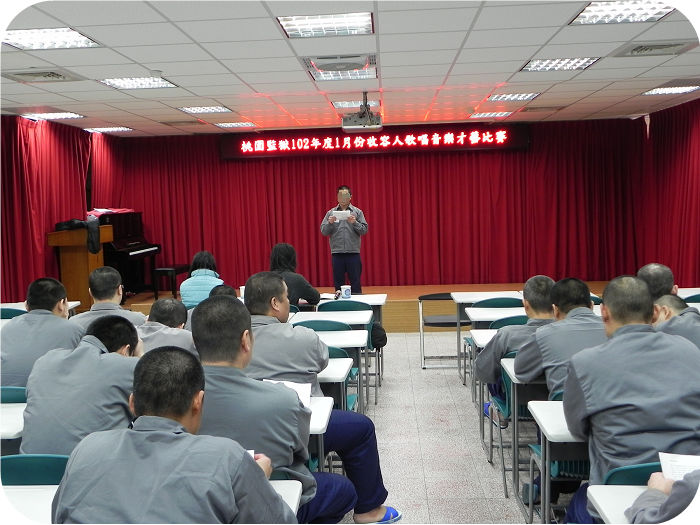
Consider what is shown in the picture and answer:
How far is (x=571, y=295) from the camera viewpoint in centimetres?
311

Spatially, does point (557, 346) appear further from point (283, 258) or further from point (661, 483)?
point (283, 258)

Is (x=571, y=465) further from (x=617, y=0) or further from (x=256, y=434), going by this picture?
(x=617, y=0)

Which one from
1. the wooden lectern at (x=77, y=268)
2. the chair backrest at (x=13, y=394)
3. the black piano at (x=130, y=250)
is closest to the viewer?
the chair backrest at (x=13, y=394)

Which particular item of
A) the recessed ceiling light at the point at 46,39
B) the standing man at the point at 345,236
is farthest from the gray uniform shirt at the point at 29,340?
the standing man at the point at 345,236

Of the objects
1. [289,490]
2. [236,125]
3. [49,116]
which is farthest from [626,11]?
[49,116]

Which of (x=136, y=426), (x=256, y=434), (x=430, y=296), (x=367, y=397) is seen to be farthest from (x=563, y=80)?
(x=136, y=426)

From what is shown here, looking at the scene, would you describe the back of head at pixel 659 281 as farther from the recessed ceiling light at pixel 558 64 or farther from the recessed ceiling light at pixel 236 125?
the recessed ceiling light at pixel 236 125

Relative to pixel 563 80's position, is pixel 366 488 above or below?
below

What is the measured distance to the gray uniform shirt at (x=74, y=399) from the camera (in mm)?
2221

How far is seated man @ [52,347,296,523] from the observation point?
139 cm

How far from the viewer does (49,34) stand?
445 centimetres

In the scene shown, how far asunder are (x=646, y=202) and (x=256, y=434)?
9559 mm

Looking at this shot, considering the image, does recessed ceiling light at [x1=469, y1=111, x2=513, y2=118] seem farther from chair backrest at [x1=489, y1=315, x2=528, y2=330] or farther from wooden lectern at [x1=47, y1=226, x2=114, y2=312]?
wooden lectern at [x1=47, y1=226, x2=114, y2=312]

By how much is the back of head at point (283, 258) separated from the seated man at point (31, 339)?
209 cm
